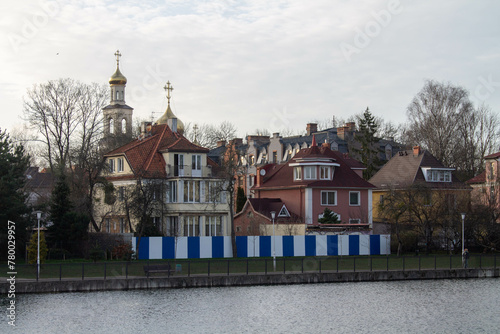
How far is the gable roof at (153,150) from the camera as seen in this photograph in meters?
63.6

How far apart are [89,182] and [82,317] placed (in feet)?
103

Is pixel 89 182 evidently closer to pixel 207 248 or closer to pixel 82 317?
pixel 207 248

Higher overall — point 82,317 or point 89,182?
point 89,182

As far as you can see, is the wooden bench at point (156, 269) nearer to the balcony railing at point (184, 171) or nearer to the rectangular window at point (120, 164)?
the balcony railing at point (184, 171)

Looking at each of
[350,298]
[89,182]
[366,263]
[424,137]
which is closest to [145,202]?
[89,182]

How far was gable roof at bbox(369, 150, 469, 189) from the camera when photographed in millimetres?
76725

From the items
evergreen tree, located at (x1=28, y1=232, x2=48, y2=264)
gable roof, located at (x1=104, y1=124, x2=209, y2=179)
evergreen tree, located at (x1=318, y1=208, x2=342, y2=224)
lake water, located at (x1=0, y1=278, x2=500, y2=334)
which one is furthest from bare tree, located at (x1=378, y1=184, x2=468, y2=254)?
evergreen tree, located at (x1=28, y1=232, x2=48, y2=264)

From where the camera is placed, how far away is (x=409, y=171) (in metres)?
78.4

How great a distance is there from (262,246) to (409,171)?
84.8ft

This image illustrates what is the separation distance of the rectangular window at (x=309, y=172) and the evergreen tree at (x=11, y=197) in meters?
26.8

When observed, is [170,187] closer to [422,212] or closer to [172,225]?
[172,225]

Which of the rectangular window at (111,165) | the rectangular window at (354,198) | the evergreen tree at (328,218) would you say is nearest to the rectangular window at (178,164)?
the rectangular window at (111,165)

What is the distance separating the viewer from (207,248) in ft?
187

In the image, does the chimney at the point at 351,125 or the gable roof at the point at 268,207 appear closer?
the gable roof at the point at 268,207
